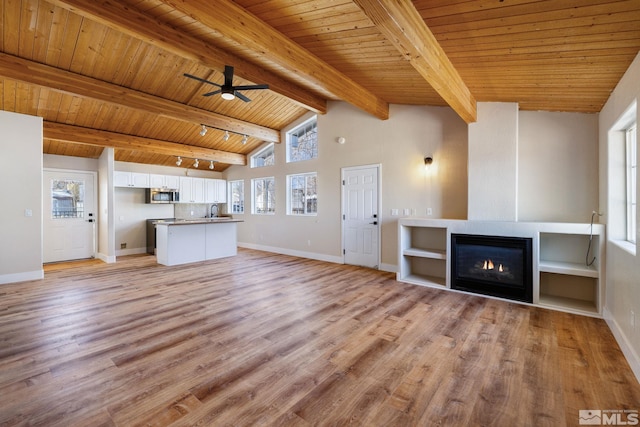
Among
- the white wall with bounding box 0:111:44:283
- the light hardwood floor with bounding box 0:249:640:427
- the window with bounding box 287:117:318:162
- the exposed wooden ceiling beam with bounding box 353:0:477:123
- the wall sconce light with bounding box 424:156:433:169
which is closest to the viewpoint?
the light hardwood floor with bounding box 0:249:640:427

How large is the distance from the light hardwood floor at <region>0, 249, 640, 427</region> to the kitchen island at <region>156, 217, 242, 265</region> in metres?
2.07

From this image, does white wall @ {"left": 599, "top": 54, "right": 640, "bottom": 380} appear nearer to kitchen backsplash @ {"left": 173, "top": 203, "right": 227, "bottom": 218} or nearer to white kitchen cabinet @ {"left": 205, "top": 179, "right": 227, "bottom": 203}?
white kitchen cabinet @ {"left": 205, "top": 179, "right": 227, "bottom": 203}

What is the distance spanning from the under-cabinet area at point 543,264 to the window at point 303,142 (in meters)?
3.36

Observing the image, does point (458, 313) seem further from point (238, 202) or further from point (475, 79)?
point (238, 202)

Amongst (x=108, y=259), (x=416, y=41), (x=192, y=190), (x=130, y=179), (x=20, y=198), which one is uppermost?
(x=416, y=41)

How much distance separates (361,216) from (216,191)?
17.7 ft

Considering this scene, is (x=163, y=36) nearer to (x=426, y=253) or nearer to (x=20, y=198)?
(x=20, y=198)

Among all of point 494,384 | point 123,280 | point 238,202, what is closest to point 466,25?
point 494,384

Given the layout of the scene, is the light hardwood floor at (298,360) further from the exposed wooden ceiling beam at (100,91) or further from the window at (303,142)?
the window at (303,142)

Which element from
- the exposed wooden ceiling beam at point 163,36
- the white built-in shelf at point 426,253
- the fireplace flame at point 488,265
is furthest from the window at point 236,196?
the fireplace flame at point 488,265

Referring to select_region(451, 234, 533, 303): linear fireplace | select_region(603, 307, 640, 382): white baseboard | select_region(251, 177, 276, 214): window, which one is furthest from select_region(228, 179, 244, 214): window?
select_region(603, 307, 640, 382): white baseboard

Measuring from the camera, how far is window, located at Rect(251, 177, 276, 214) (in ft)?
27.0

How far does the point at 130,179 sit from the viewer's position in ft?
25.0

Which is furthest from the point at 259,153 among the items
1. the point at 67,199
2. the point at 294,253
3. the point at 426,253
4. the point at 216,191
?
the point at 426,253
